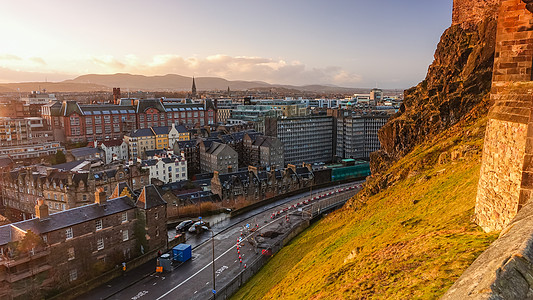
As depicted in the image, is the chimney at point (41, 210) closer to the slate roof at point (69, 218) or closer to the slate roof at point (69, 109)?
the slate roof at point (69, 218)

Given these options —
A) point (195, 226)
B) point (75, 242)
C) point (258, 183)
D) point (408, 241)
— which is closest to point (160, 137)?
point (258, 183)

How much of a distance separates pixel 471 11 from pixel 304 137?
80.5 m

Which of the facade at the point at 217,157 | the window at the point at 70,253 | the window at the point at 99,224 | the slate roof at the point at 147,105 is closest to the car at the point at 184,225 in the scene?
the window at the point at 99,224

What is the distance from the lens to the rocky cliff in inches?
1428

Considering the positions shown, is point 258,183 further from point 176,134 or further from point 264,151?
point 176,134

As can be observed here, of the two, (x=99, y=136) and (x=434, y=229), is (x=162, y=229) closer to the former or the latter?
(x=434, y=229)

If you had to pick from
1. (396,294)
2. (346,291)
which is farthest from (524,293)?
(346,291)

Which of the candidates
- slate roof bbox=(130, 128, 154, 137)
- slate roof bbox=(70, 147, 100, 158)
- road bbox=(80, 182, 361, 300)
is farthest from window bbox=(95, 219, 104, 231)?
slate roof bbox=(130, 128, 154, 137)

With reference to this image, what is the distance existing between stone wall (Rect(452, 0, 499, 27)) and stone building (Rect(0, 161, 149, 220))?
55.0 meters

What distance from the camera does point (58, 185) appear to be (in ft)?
196

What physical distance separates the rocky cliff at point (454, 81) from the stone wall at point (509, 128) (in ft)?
88.8

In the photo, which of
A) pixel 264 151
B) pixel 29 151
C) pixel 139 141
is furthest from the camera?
pixel 139 141

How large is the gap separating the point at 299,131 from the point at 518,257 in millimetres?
110603

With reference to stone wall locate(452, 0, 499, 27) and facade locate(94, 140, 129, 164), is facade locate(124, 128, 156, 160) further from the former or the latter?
A: stone wall locate(452, 0, 499, 27)
